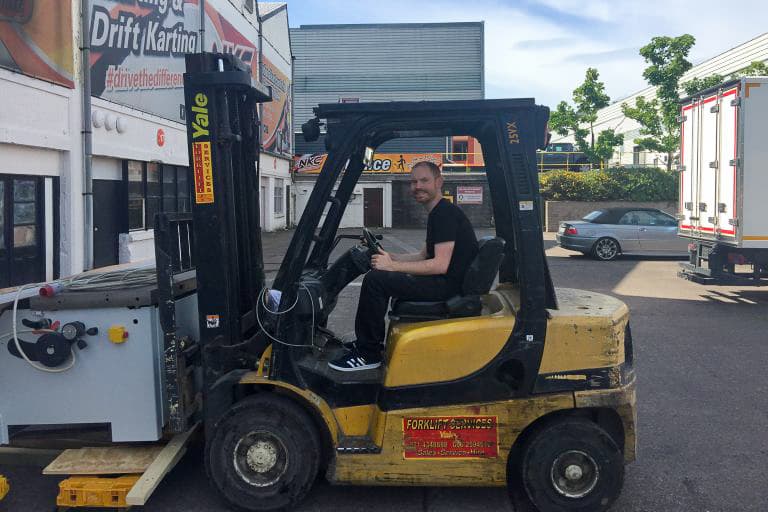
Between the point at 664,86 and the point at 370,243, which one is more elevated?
the point at 664,86

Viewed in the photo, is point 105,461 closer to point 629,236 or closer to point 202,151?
point 202,151

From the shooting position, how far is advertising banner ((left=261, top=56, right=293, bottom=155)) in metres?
28.0

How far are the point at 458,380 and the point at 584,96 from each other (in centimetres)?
3597

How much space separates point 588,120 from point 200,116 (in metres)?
36.0

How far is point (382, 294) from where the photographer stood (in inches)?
169

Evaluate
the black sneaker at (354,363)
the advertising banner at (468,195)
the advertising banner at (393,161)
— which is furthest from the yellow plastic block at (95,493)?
the advertising banner at (468,195)

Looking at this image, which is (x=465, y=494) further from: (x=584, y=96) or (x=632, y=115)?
(x=584, y=96)

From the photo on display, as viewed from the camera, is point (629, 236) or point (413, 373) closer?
point (413, 373)

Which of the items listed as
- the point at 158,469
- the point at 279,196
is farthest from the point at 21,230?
the point at 279,196

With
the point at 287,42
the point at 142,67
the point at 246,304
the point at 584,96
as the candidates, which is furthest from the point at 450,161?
the point at 246,304

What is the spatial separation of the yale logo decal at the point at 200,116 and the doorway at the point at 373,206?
3209 cm

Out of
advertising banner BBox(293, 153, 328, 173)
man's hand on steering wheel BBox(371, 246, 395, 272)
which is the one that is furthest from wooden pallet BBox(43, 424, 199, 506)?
advertising banner BBox(293, 153, 328, 173)

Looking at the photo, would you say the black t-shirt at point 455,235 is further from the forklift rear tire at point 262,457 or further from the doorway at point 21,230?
the doorway at point 21,230

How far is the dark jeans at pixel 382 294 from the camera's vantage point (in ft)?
14.0
